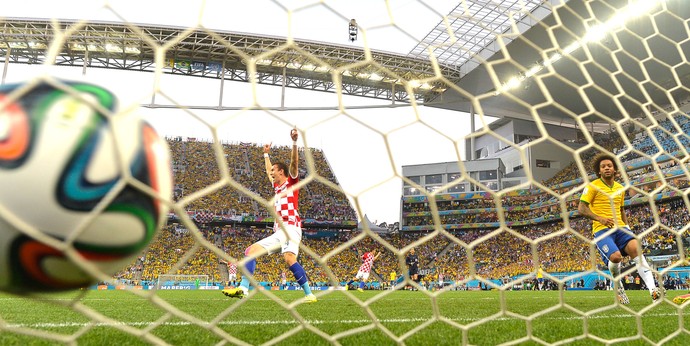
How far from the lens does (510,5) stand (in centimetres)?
1775

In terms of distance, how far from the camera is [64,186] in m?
1.09

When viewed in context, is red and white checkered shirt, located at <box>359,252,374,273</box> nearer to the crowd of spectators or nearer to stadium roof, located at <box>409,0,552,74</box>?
the crowd of spectators

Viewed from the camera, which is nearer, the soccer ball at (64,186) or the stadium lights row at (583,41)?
the soccer ball at (64,186)

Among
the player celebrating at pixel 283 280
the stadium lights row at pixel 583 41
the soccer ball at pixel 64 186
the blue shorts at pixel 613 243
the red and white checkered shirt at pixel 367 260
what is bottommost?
the player celebrating at pixel 283 280

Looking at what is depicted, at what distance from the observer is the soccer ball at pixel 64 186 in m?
1.08

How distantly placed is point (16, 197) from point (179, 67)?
67.9 feet

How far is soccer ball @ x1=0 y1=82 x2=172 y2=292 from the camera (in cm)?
108

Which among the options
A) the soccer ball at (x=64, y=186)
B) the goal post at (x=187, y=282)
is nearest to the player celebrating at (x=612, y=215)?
the soccer ball at (x=64, y=186)

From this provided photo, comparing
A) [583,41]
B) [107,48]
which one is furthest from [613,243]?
[107,48]

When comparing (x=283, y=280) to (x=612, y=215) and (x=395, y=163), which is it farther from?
(x=395, y=163)

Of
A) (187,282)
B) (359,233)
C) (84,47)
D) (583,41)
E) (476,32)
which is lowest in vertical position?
(187,282)

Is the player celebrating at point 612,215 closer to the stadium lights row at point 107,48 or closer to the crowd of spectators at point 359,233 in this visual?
the crowd of spectators at point 359,233

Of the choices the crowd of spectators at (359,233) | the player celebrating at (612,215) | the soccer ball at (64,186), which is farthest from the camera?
the crowd of spectators at (359,233)

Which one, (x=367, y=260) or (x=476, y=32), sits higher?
(x=476, y=32)
